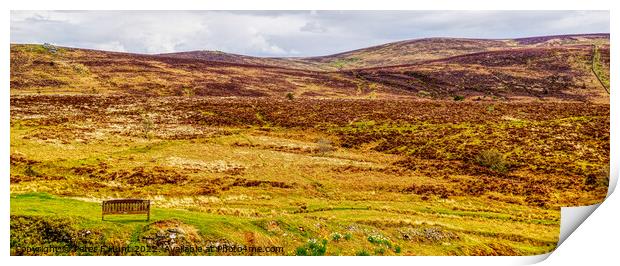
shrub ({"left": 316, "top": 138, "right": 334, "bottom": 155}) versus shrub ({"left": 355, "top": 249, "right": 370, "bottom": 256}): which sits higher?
shrub ({"left": 316, "top": 138, "right": 334, "bottom": 155})

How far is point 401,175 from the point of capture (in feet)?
160

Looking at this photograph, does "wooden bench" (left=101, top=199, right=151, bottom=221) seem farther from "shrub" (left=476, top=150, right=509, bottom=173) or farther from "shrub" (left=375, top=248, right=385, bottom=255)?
"shrub" (left=476, top=150, right=509, bottom=173)

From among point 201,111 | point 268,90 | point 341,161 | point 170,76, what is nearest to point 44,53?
point 170,76

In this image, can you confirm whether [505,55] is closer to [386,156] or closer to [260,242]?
[386,156]

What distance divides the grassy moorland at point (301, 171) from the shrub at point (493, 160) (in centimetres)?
12

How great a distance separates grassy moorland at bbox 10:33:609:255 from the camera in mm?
28125

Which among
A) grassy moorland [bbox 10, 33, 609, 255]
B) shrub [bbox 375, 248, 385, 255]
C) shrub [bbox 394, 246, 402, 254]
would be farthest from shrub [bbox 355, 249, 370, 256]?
shrub [bbox 394, 246, 402, 254]

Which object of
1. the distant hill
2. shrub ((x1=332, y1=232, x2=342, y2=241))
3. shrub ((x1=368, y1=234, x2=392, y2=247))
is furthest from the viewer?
the distant hill

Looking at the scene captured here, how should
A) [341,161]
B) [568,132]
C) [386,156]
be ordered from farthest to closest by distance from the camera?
[568,132] < [386,156] < [341,161]

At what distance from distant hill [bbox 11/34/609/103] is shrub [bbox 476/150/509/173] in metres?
65.1

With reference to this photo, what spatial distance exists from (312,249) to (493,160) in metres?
32.4

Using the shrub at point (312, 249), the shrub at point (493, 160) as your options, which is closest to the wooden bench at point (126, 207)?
the shrub at point (312, 249)

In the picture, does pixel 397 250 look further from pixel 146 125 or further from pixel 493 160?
pixel 146 125
